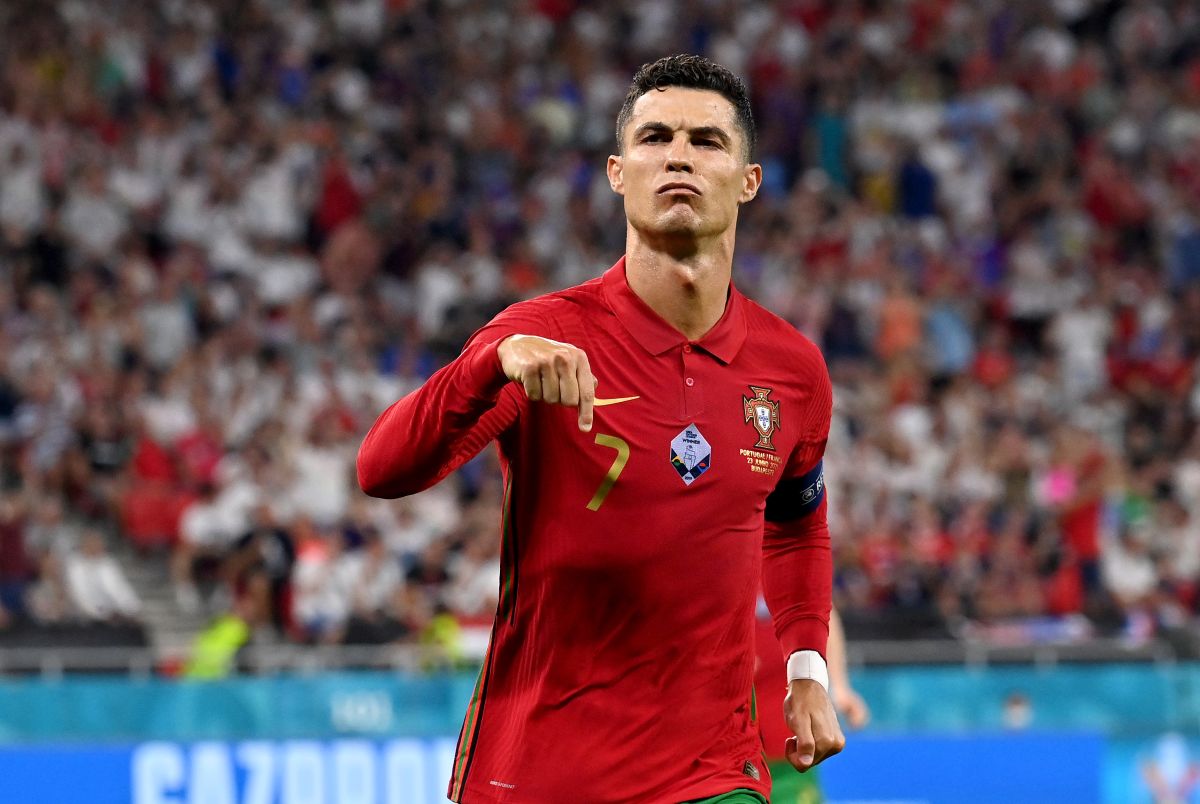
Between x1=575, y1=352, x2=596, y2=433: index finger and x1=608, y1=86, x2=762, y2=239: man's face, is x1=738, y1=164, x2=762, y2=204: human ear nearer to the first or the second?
x1=608, y1=86, x2=762, y2=239: man's face

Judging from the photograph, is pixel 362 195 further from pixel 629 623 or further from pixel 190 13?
pixel 629 623

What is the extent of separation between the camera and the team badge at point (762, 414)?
4.07 metres

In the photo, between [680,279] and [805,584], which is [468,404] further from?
[805,584]

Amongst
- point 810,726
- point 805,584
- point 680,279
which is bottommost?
point 810,726

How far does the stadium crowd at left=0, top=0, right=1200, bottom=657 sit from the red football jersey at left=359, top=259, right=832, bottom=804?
8.93 metres

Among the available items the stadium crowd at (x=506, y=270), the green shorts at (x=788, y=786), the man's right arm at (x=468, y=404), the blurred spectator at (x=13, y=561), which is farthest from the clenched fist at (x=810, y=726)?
the blurred spectator at (x=13, y=561)

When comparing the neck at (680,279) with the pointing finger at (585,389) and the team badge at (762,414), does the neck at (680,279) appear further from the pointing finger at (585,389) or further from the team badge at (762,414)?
the pointing finger at (585,389)

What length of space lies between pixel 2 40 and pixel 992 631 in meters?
9.63

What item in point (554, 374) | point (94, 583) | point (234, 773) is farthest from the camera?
point (94, 583)

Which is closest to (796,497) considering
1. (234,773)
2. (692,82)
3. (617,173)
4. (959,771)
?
(617,173)

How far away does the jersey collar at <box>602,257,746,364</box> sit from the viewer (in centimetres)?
406

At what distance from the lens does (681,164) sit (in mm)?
4008

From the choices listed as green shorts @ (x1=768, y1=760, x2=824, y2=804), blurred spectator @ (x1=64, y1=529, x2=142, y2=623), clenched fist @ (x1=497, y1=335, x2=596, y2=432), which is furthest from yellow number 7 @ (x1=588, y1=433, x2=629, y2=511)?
blurred spectator @ (x1=64, y1=529, x2=142, y2=623)

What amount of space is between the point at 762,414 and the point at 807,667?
631mm
